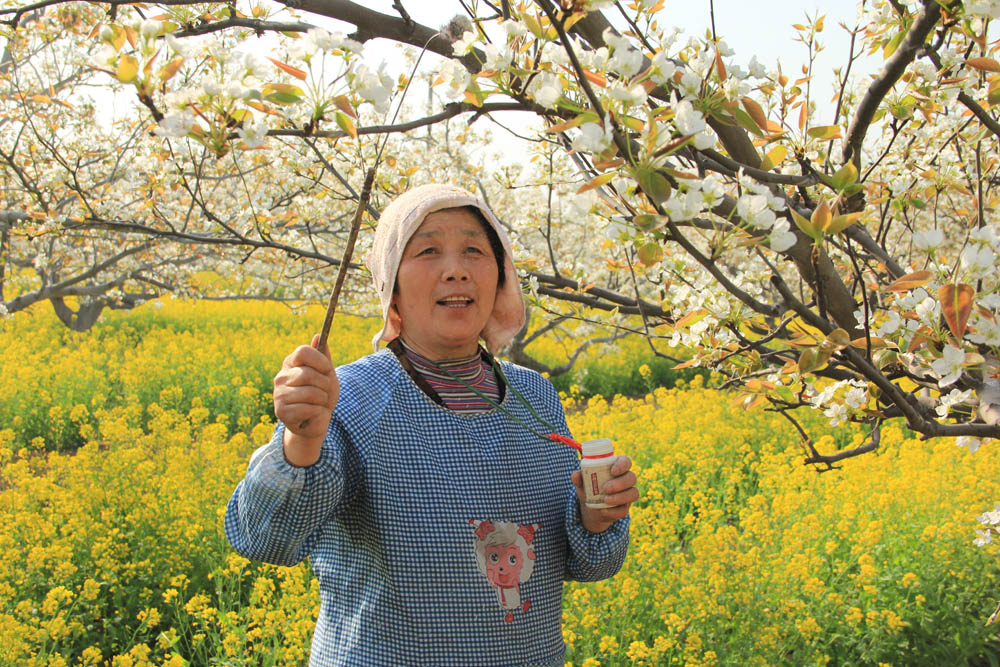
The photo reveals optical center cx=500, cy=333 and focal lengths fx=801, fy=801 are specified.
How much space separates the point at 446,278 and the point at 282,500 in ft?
1.70

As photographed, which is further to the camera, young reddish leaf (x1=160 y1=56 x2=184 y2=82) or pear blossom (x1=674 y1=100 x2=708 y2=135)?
young reddish leaf (x1=160 y1=56 x2=184 y2=82)

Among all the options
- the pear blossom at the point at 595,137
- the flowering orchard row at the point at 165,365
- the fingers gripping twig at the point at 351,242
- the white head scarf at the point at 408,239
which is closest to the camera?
the pear blossom at the point at 595,137

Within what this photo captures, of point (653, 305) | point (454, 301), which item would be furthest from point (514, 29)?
point (653, 305)

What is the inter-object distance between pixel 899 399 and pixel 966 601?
282 cm

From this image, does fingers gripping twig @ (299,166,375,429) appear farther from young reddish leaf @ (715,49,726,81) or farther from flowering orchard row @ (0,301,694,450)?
flowering orchard row @ (0,301,694,450)

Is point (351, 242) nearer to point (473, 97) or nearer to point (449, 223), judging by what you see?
point (473, 97)

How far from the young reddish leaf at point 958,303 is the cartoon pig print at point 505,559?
813 millimetres

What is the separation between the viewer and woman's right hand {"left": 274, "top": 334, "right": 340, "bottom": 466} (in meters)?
1.16

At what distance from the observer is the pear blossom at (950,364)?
1150mm

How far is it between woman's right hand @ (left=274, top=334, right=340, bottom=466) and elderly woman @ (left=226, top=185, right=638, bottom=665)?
18mm

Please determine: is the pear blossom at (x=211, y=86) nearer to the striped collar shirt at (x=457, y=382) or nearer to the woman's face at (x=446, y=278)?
the woman's face at (x=446, y=278)

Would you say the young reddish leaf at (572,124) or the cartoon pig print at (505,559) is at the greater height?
the young reddish leaf at (572,124)

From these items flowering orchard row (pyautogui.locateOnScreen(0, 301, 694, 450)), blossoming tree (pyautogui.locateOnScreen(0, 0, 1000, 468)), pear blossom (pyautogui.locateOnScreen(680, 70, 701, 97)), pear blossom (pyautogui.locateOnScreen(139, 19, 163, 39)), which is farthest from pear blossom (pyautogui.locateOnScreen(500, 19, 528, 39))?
flowering orchard row (pyautogui.locateOnScreen(0, 301, 694, 450))

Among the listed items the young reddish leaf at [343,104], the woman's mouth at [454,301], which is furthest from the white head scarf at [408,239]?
the young reddish leaf at [343,104]
